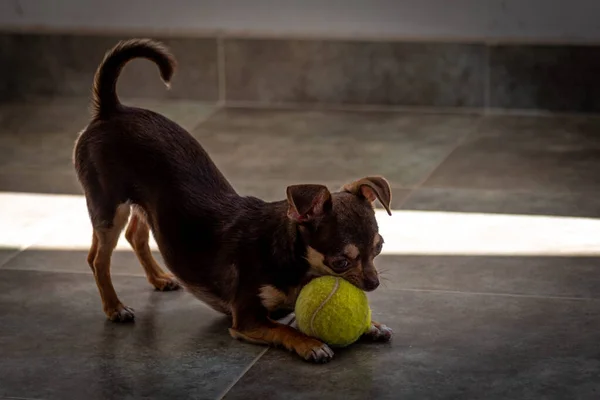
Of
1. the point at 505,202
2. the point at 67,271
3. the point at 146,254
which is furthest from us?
the point at 505,202

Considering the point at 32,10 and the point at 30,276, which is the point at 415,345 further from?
the point at 32,10

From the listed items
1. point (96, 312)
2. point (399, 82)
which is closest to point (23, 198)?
point (96, 312)

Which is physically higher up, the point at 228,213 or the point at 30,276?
the point at 228,213

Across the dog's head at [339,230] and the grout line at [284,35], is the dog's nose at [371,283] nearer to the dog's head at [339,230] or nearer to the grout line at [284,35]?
the dog's head at [339,230]

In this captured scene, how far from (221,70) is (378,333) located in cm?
342

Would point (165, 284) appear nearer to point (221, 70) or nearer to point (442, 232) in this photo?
point (442, 232)

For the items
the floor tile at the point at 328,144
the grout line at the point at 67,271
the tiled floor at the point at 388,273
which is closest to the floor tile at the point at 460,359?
the tiled floor at the point at 388,273

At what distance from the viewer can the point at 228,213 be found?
12.5 feet

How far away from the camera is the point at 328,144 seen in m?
6.14

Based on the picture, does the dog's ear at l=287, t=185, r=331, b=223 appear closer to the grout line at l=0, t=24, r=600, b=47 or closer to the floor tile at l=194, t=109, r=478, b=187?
the floor tile at l=194, t=109, r=478, b=187

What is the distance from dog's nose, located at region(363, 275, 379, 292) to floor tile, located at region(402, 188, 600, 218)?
1.60 m

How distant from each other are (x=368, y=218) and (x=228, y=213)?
483 millimetres

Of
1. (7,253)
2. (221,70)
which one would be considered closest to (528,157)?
(221,70)

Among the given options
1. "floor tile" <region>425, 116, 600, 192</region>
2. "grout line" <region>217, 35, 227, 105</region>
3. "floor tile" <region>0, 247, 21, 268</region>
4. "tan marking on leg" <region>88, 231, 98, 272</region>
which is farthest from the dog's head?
"grout line" <region>217, 35, 227, 105</region>
